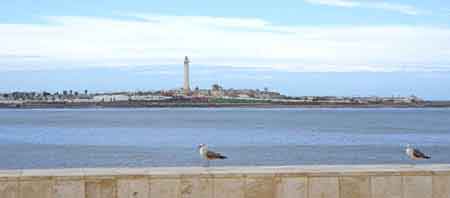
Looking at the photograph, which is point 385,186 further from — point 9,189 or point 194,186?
point 9,189

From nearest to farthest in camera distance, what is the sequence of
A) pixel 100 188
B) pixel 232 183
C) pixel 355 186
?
pixel 100 188
pixel 232 183
pixel 355 186

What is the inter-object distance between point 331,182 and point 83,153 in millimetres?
33429

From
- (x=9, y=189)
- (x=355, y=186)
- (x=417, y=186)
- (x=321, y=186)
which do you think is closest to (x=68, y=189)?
(x=9, y=189)

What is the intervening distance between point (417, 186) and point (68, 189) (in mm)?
3376

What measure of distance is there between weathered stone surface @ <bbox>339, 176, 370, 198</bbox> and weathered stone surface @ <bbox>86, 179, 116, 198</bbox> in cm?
221

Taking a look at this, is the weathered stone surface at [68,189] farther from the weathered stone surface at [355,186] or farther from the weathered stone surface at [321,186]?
the weathered stone surface at [355,186]

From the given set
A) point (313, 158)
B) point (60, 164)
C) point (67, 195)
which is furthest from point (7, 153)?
point (67, 195)

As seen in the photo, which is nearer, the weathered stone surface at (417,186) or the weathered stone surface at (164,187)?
the weathered stone surface at (164,187)

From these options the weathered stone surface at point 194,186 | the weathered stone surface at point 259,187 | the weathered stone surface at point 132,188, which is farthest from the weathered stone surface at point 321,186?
the weathered stone surface at point 132,188

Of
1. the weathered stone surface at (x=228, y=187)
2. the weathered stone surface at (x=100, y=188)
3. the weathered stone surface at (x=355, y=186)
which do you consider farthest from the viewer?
the weathered stone surface at (x=355, y=186)

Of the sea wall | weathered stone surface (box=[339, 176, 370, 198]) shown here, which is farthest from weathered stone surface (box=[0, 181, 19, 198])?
weathered stone surface (box=[339, 176, 370, 198])

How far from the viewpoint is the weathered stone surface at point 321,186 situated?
8234 mm

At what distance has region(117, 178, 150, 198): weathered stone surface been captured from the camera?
8.10 meters

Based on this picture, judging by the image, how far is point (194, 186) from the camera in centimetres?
814
